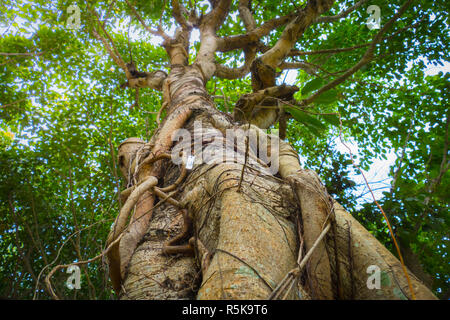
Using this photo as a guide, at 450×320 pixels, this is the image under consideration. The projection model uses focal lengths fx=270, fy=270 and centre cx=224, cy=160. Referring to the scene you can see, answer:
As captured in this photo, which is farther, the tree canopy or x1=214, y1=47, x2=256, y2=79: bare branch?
x1=214, y1=47, x2=256, y2=79: bare branch

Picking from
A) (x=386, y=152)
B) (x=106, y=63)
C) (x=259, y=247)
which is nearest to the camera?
(x=259, y=247)

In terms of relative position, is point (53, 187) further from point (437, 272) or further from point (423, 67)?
point (423, 67)

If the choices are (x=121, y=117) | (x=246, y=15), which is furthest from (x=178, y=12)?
(x=121, y=117)

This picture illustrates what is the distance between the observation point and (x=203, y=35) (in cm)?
421

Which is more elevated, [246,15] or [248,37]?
[246,15]

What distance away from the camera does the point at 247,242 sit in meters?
0.91

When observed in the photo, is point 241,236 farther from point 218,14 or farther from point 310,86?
point 218,14

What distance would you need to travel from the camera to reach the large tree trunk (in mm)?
831

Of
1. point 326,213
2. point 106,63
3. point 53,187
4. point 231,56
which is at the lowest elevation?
point 326,213

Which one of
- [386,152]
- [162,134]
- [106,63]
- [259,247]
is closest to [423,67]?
[386,152]

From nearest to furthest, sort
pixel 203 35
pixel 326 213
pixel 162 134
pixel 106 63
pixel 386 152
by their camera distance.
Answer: pixel 326 213, pixel 162 134, pixel 203 35, pixel 386 152, pixel 106 63

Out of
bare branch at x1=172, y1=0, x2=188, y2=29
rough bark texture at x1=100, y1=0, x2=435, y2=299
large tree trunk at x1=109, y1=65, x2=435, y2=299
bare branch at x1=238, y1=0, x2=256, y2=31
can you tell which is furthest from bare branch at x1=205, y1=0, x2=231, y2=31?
large tree trunk at x1=109, y1=65, x2=435, y2=299

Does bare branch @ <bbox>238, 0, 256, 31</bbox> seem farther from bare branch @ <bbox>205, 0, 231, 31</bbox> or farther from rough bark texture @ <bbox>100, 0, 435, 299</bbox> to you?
rough bark texture @ <bbox>100, 0, 435, 299</bbox>

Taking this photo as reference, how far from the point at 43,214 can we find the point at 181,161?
108 inches
